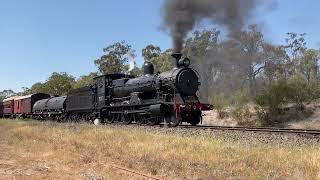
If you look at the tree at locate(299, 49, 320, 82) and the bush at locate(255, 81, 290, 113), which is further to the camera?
the tree at locate(299, 49, 320, 82)

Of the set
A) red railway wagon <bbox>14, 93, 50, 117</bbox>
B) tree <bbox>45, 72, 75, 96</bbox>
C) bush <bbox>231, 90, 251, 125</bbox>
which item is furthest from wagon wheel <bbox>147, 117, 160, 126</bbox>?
tree <bbox>45, 72, 75, 96</bbox>

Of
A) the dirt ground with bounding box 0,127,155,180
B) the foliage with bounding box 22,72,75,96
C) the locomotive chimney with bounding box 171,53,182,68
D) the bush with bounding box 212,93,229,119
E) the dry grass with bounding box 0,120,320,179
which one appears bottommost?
the dirt ground with bounding box 0,127,155,180

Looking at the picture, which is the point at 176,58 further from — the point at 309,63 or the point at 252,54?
the point at 309,63

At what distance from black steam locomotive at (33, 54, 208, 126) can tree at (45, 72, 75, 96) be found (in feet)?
217

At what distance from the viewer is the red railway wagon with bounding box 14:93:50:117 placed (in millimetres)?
49188

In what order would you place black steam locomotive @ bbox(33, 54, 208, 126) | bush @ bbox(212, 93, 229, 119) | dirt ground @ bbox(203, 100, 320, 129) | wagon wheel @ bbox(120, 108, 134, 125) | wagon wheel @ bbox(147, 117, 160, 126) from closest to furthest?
black steam locomotive @ bbox(33, 54, 208, 126)
wagon wheel @ bbox(147, 117, 160, 126)
dirt ground @ bbox(203, 100, 320, 129)
wagon wheel @ bbox(120, 108, 134, 125)
bush @ bbox(212, 93, 229, 119)

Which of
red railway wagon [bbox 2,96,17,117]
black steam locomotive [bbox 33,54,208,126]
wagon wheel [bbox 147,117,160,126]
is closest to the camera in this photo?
black steam locomotive [bbox 33,54,208,126]

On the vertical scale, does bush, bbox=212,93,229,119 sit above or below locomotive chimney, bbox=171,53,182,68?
below

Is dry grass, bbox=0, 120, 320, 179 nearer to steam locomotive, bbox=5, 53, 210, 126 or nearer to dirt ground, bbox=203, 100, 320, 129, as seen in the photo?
steam locomotive, bbox=5, 53, 210, 126

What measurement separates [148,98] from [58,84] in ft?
250

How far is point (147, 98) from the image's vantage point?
80.1 ft

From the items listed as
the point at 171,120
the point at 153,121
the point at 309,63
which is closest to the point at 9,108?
the point at 153,121

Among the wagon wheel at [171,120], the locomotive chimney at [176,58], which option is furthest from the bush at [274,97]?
the wagon wheel at [171,120]

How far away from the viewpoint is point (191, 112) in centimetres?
2253
